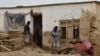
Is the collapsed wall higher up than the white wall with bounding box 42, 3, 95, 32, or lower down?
lower down

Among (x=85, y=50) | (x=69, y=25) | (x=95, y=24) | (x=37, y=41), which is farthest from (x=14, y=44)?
(x=85, y=50)

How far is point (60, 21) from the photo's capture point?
24.6 metres

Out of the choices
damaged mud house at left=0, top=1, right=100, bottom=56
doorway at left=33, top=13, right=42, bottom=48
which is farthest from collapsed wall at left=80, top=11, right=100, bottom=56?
doorway at left=33, top=13, right=42, bottom=48

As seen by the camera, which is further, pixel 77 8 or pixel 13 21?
pixel 13 21

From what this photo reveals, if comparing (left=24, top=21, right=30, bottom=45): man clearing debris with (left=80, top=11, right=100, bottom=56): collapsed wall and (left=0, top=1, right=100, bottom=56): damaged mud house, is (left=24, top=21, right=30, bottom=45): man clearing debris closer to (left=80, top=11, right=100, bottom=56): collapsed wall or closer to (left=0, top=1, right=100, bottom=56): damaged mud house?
(left=0, top=1, right=100, bottom=56): damaged mud house

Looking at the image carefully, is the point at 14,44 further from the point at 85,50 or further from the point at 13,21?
the point at 85,50

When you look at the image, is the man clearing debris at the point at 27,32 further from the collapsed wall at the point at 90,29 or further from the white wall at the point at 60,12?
the collapsed wall at the point at 90,29

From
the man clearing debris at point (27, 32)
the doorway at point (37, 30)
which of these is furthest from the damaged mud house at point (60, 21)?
the man clearing debris at point (27, 32)

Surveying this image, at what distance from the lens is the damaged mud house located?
23.5 m

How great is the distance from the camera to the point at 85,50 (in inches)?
741

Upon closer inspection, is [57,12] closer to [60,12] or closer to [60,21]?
[60,12]

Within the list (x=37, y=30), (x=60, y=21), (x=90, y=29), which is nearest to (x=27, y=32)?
(x=37, y=30)

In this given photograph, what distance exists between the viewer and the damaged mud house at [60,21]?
77.0 feet

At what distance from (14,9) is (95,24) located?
6230mm
